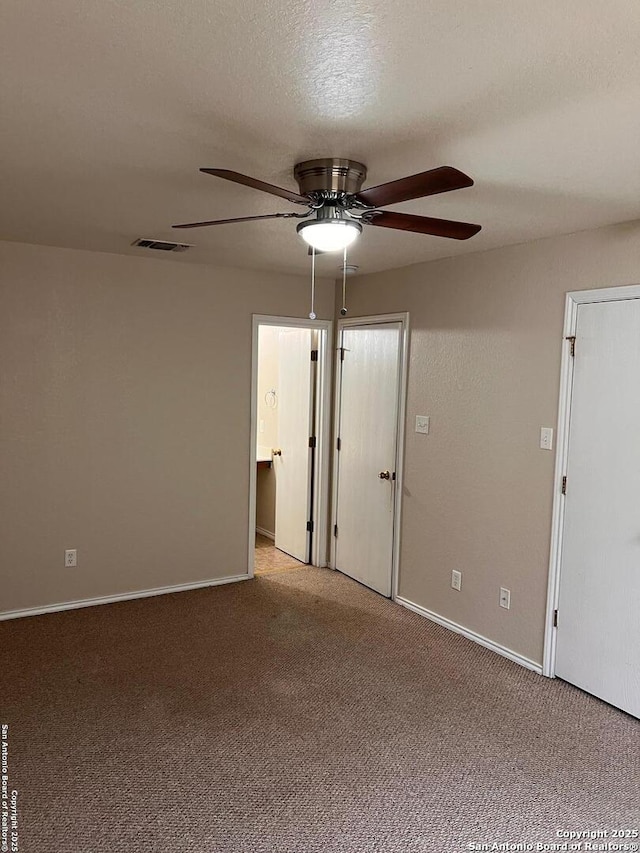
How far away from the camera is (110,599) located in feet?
14.1

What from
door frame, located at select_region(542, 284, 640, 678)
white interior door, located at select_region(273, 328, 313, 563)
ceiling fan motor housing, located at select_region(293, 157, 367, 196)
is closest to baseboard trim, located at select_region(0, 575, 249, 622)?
white interior door, located at select_region(273, 328, 313, 563)

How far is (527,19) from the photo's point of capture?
134 cm

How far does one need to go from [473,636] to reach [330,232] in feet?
9.01

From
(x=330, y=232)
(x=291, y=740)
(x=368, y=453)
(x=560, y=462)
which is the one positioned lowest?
(x=291, y=740)

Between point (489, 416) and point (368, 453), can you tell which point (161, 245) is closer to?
point (368, 453)

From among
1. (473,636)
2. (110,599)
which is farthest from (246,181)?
(110,599)

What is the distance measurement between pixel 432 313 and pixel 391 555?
1759 mm

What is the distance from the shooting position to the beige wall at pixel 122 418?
391 cm

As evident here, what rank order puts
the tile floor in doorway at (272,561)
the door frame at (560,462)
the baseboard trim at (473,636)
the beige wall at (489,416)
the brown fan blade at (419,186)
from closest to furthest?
1. the brown fan blade at (419,186)
2. the door frame at (560,462)
3. the beige wall at (489,416)
4. the baseboard trim at (473,636)
5. the tile floor in doorway at (272,561)

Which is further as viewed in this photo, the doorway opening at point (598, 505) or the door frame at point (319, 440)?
the door frame at point (319, 440)

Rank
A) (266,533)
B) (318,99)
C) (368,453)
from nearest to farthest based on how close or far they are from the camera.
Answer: (318,99), (368,453), (266,533)

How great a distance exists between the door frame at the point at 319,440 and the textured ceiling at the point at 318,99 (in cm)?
204

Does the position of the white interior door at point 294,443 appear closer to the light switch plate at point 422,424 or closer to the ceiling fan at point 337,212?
the light switch plate at point 422,424

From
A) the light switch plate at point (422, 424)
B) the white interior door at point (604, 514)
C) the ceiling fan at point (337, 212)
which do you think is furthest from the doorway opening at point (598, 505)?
the ceiling fan at point (337, 212)
